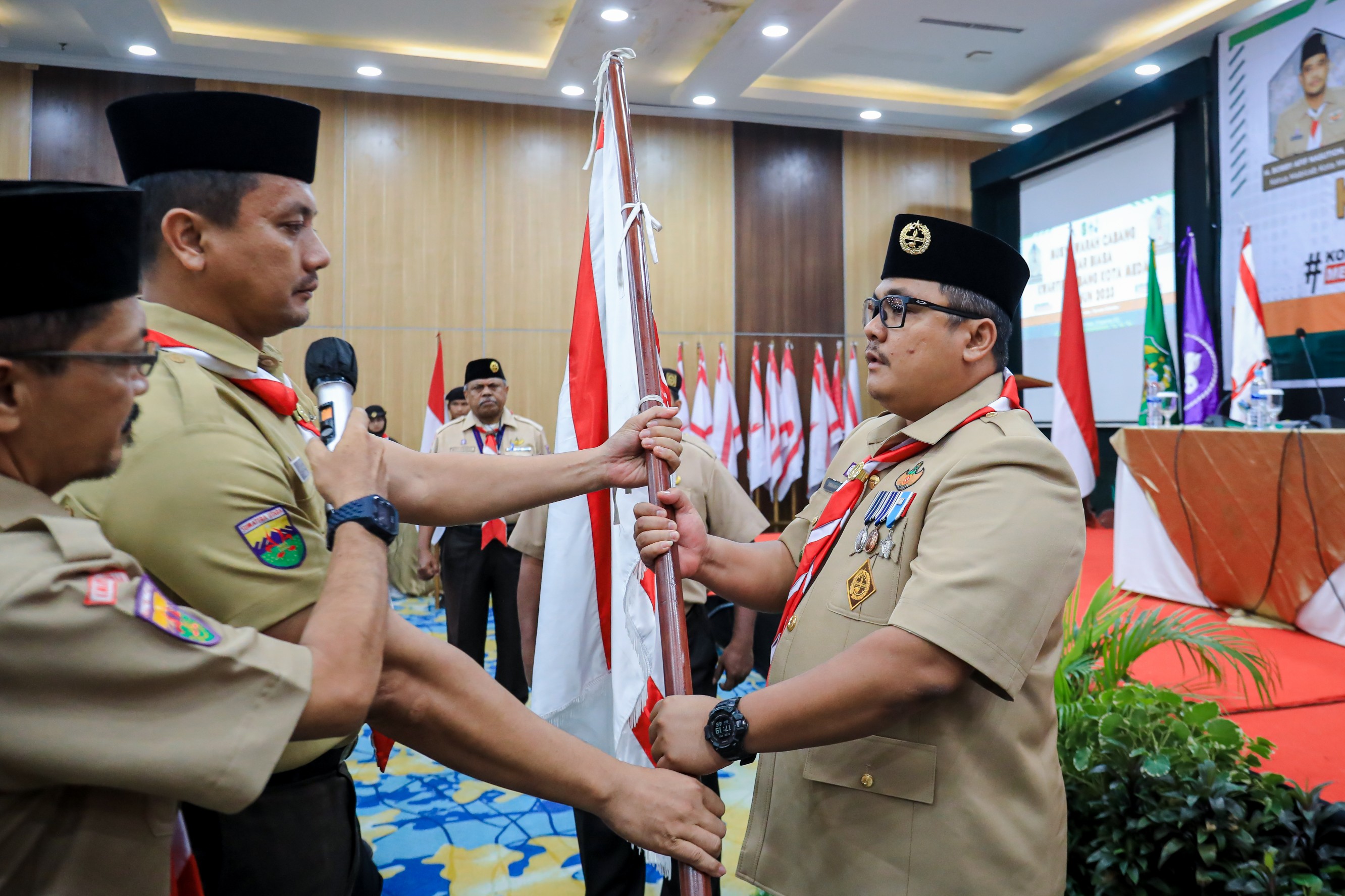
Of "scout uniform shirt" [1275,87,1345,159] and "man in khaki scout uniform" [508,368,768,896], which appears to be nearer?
"man in khaki scout uniform" [508,368,768,896]

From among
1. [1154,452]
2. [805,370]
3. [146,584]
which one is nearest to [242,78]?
[805,370]

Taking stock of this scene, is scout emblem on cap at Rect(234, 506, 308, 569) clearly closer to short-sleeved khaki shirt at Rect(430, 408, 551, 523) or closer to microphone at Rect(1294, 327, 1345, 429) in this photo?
short-sleeved khaki shirt at Rect(430, 408, 551, 523)

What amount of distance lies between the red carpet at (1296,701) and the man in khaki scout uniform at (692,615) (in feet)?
3.87

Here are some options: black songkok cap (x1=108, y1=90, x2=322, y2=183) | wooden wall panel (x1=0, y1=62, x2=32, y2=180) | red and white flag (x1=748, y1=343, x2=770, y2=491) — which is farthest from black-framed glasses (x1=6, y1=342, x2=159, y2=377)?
wooden wall panel (x1=0, y1=62, x2=32, y2=180)

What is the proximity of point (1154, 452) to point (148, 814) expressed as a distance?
17.2 ft

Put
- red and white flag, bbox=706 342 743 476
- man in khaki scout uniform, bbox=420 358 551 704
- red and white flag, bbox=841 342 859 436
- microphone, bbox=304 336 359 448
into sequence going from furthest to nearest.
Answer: red and white flag, bbox=841 342 859 436 → red and white flag, bbox=706 342 743 476 → man in khaki scout uniform, bbox=420 358 551 704 → microphone, bbox=304 336 359 448

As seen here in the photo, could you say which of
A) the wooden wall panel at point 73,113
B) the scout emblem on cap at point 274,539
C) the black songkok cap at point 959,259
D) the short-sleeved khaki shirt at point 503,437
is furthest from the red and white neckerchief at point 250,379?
the wooden wall panel at point 73,113

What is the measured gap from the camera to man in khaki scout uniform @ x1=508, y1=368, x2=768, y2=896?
243cm

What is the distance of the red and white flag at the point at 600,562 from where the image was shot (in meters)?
1.89

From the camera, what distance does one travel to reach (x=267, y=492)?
1057mm

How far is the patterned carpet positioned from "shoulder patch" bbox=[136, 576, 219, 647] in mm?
2262

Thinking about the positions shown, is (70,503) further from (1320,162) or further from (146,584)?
(1320,162)

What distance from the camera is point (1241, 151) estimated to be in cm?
667

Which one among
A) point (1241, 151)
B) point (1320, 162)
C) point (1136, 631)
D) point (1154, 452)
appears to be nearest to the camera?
point (1136, 631)
